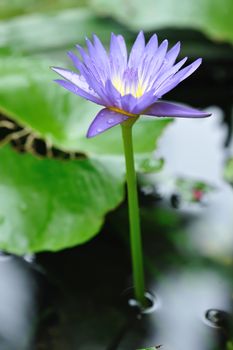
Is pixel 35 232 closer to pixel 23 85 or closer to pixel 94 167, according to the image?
pixel 94 167

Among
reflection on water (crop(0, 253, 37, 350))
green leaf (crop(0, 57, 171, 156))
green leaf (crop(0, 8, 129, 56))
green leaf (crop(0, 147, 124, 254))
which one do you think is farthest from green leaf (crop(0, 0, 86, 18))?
reflection on water (crop(0, 253, 37, 350))

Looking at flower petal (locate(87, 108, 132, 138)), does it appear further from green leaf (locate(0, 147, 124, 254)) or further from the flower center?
green leaf (locate(0, 147, 124, 254))

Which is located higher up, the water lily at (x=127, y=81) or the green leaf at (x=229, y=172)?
the water lily at (x=127, y=81)

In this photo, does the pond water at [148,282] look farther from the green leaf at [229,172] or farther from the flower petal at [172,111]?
Answer: the flower petal at [172,111]

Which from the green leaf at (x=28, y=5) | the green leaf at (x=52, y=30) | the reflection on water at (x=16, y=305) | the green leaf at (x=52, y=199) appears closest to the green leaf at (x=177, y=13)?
the green leaf at (x=52, y=30)

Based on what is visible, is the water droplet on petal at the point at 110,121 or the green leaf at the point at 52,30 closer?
the water droplet on petal at the point at 110,121

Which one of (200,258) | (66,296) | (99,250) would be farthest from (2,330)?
(200,258)

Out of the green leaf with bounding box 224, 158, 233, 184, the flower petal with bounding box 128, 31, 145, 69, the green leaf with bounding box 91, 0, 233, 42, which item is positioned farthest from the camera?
the green leaf with bounding box 91, 0, 233, 42
